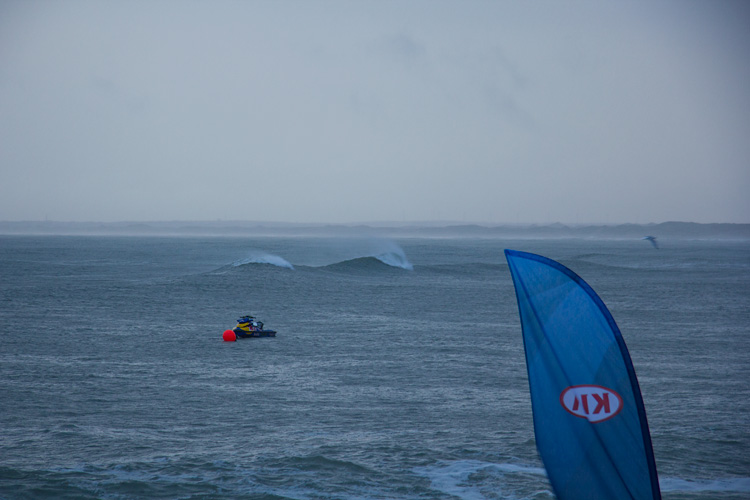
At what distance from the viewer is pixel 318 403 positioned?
1748 centimetres

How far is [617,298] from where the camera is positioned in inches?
1850

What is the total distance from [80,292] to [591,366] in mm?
46243

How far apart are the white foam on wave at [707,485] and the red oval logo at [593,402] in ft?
27.1

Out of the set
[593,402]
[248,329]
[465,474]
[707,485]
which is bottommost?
[465,474]

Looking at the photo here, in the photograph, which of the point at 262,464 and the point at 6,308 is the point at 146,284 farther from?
the point at 262,464

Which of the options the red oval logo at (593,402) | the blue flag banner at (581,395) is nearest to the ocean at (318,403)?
the blue flag banner at (581,395)

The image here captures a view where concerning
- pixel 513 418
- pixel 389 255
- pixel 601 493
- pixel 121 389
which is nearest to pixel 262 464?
pixel 513 418

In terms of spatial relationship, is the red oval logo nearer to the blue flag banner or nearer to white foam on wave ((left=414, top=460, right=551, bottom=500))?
the blue flag banner

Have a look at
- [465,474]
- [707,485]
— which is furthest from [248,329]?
[707,485]

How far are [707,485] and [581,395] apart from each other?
9.02m

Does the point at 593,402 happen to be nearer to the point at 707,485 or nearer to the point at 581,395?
the point at 581,395

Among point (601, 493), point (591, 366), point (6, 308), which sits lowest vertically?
point (6, 308)

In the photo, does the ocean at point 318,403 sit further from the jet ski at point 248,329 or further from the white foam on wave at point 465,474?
the jet ski at point 248,329

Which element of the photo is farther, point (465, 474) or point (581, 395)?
point (465, 474)
